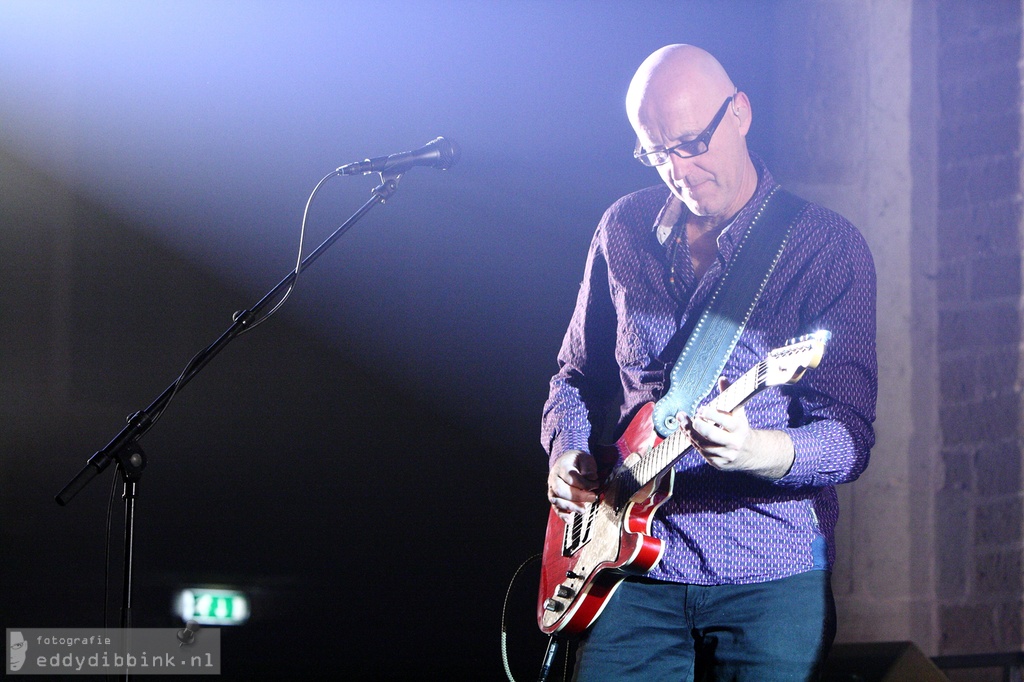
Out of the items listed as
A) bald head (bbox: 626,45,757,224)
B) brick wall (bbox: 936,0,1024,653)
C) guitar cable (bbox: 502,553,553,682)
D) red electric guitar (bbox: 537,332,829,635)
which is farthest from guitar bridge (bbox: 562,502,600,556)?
brick wall (bbox: 936,0,1024,653)

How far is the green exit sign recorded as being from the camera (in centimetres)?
245

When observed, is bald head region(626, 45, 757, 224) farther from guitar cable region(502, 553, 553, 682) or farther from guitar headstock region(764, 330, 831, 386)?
guitar cable region(502, 553, 553, 682)

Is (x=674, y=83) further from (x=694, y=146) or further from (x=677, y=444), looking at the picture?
(x=677, y=444)

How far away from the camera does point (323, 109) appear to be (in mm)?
2537

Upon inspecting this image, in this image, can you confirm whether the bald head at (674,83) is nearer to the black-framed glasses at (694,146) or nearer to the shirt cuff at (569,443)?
the black-framed glasses at (694,146)

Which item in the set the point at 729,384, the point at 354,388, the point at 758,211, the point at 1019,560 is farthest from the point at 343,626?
the point at 1019,560

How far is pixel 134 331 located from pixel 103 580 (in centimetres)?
69

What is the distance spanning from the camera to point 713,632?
1.65 metres

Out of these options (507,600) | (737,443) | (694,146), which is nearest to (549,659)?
(507,600)

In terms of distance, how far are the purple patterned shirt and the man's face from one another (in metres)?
0.06

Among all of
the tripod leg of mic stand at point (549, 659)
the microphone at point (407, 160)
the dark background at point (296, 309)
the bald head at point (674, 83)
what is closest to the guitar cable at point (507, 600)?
the dark background at point (296, 309)

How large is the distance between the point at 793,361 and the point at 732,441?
0.18 meters

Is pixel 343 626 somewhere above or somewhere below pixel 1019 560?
below

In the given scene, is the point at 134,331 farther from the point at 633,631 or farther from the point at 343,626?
the point at 633,631
